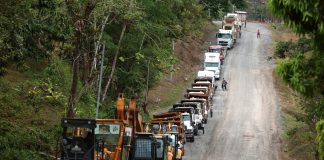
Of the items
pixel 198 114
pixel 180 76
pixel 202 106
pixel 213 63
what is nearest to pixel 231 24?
pixel 213 63

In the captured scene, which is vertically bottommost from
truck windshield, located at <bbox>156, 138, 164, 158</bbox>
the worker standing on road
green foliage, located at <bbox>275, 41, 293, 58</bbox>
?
the worker standing on road

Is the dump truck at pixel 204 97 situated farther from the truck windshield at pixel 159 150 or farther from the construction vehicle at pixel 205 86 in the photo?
the truck windshield at pixel 159 150

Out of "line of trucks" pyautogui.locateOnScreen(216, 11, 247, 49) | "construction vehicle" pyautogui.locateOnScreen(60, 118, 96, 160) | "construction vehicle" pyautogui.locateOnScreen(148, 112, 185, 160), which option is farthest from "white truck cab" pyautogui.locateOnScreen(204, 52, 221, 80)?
"construction vehicle" pyautogui.locateOnScreen(60, 118, 96, 160)

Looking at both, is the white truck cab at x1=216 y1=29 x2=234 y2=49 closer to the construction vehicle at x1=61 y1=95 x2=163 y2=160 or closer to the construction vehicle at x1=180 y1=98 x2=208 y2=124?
the construction vehicle at x1=180 y1=98 x2=208 y2=124

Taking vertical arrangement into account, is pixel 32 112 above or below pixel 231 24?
below

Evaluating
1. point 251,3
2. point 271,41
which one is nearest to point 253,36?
point 271,41

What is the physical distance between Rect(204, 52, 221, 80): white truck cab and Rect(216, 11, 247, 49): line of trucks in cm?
1338

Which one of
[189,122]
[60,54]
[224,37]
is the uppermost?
[224,37]

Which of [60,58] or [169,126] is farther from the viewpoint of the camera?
[169,126]

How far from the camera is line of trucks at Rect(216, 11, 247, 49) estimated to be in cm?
8506

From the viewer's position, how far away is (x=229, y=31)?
85.5 m

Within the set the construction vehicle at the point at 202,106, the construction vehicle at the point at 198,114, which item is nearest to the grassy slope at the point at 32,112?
the construction vehicle at the point at 198,114

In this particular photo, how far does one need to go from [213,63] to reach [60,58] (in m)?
41.1

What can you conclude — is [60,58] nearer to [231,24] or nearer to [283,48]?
[283,48]
